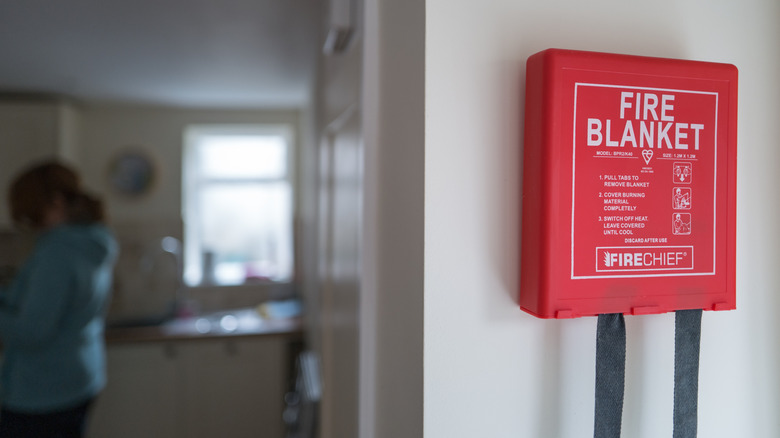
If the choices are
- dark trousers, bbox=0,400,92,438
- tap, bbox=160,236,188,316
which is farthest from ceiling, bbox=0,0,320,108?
dark trousers, bbox=0,400,92,438

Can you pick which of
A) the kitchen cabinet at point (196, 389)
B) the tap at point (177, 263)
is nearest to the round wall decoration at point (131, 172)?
the tap at point (177, 263)

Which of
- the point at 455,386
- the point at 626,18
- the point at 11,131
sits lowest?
the point at 455,386

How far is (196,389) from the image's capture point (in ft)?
10.3

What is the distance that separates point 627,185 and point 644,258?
83 mm

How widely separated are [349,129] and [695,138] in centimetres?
56

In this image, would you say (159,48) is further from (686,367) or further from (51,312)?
(686,367)

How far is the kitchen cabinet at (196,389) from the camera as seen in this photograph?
302 centimetres

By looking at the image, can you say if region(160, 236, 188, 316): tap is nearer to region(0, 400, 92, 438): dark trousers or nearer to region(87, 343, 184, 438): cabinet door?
region(87, 343, 184, 438): cabinet door

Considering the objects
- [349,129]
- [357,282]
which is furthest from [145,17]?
[357,282]

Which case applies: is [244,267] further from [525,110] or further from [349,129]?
[525,110]

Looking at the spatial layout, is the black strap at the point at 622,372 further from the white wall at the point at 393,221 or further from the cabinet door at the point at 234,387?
the cabinet door at the point at 234,387

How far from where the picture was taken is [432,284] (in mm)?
550

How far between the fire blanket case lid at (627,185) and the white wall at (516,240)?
0.04 metres

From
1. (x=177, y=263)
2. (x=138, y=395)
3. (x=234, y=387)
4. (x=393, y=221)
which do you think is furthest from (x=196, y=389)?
(x=393, y=221)
